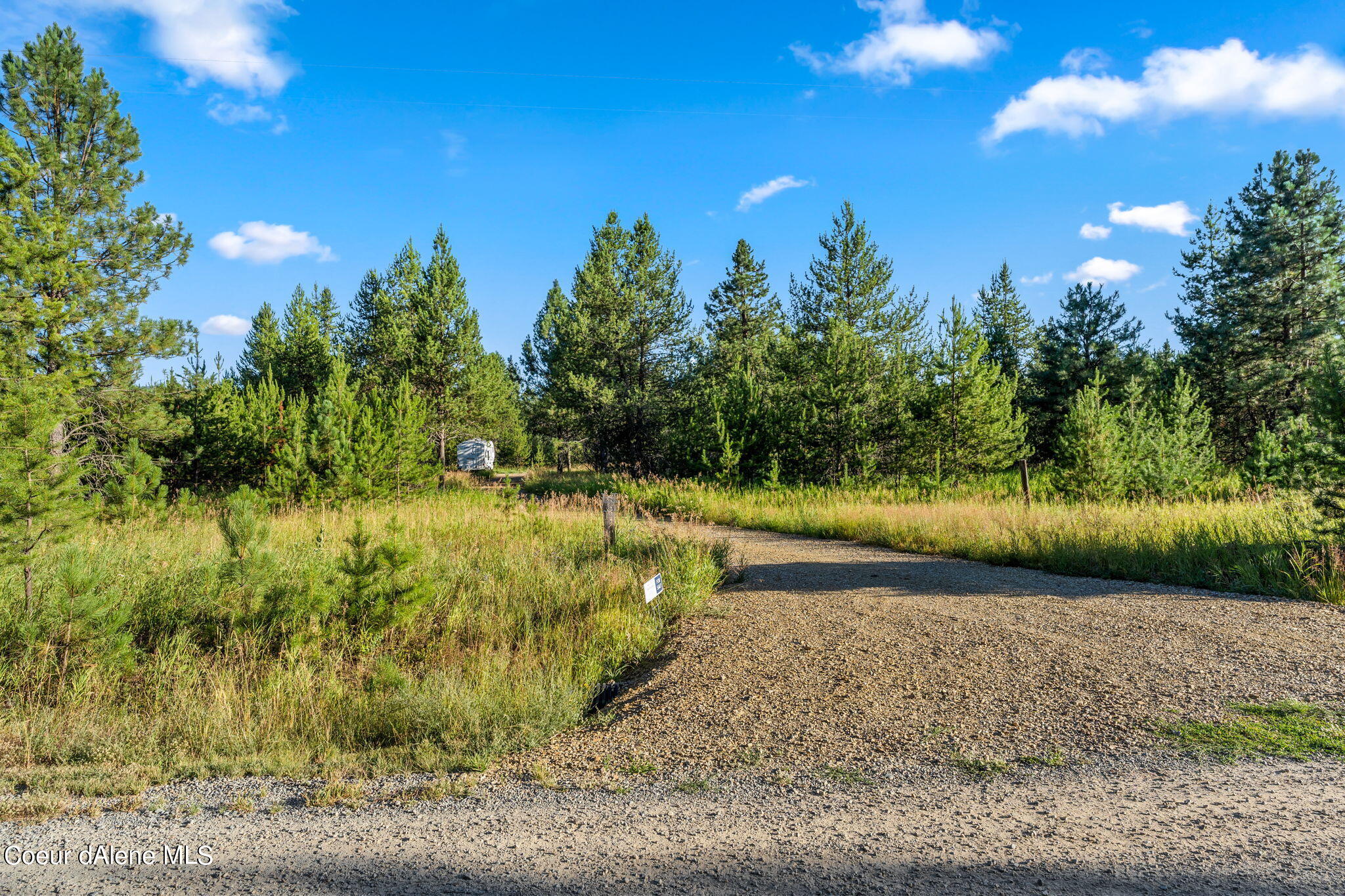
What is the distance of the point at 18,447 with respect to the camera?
571 cm

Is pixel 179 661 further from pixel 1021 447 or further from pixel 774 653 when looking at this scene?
pixel 1021 447

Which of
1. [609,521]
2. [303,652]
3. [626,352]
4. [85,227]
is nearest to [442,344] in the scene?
[626,352]

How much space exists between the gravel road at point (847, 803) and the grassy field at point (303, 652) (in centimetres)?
46

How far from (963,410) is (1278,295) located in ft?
44.1

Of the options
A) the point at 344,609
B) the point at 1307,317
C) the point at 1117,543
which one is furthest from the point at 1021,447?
the point at 344,609

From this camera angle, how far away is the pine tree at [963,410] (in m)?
20.5

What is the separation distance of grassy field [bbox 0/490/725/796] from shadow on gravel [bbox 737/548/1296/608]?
3.67 ft

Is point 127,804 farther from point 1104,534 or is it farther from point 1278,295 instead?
point 1278,295

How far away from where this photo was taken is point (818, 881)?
246 cm

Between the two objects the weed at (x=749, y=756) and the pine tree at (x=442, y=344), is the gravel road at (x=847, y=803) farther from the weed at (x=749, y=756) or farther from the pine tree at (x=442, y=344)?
the pine tree at (x=442, y=344)

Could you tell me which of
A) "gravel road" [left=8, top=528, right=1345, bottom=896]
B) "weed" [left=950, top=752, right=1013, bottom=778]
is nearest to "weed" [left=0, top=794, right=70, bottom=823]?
"gravel road" [left=8, top=528, right=1345, bottom=896]

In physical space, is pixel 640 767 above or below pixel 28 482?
below

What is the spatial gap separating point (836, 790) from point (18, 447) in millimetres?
7143

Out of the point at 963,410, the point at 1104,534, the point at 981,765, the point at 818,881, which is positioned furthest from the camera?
the point at 963,410
